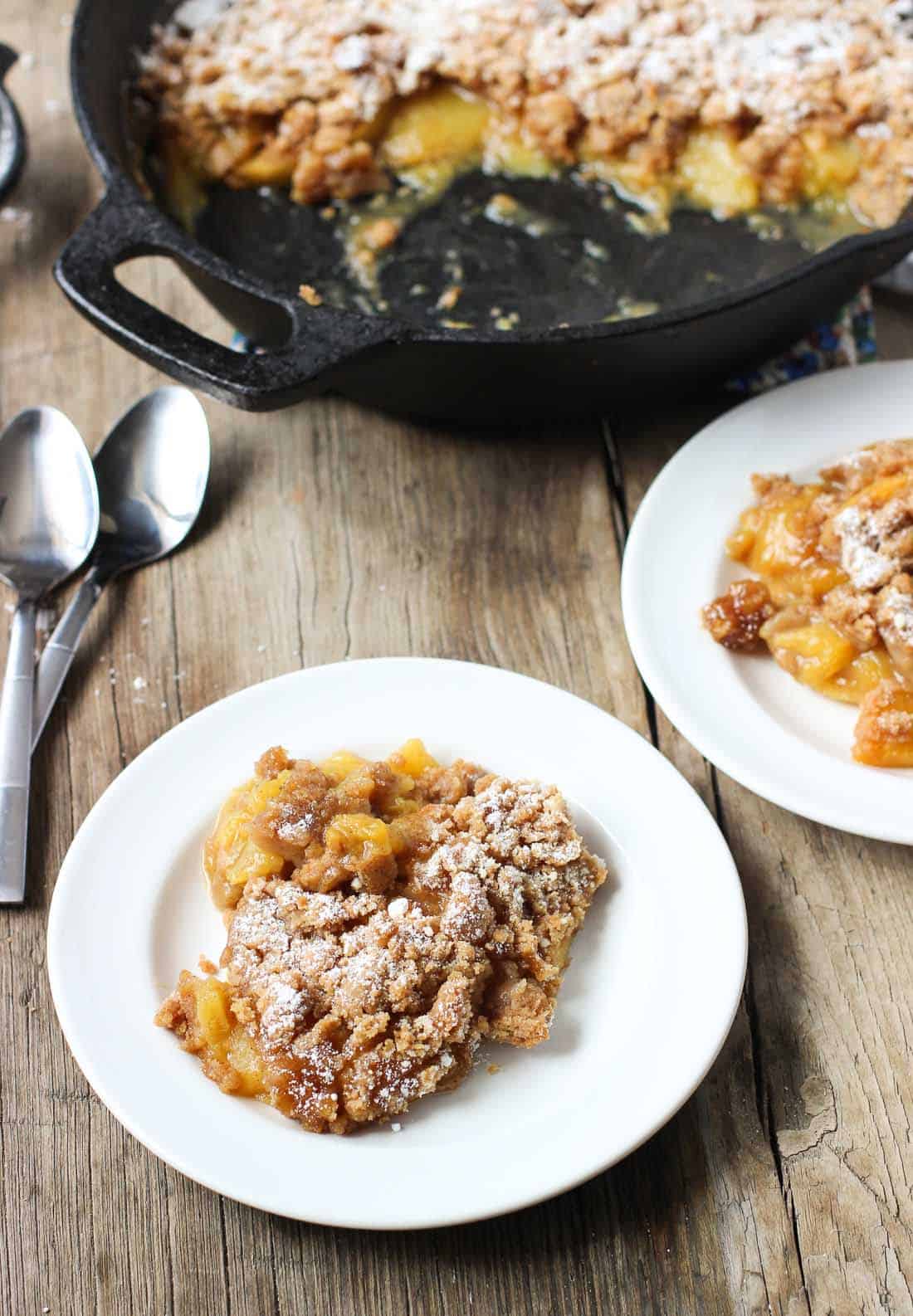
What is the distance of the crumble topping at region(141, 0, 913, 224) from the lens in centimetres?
203

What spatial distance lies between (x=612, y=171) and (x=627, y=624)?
93 centimetres

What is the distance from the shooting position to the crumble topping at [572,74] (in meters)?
2.03

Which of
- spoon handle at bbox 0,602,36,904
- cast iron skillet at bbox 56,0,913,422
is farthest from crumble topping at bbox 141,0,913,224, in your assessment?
spoon handle at bbox 0,602,36,904

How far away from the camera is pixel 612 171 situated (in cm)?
211

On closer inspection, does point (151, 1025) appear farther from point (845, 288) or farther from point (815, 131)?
point (815, 131)

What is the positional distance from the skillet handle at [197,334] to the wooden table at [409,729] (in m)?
0.35

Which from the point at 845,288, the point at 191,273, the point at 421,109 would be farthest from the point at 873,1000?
the point at 421,109

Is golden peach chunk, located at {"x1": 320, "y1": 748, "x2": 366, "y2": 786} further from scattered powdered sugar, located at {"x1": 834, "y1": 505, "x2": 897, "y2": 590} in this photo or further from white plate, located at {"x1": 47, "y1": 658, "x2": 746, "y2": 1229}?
scattered powdered sugar, located at {"x1": 834, "y1": 505, "x2": 897, "y2": 590}

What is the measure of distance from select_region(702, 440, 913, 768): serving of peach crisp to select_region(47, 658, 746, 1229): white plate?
9.4 inches

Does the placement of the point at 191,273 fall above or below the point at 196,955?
above

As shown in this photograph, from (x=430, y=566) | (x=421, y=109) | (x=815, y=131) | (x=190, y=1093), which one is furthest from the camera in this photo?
(x=421, y=109)

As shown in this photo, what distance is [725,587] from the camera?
5.49 ft

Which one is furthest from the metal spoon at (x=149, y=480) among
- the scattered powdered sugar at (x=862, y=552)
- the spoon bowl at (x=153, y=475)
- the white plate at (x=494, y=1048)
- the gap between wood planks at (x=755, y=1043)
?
the scattered powdered sugar at (x=862, y=552)

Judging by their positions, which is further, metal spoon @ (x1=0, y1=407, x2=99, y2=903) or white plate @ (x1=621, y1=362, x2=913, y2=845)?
metal spoon @ (x1=0, y1=407, x2=99, y2=903)
